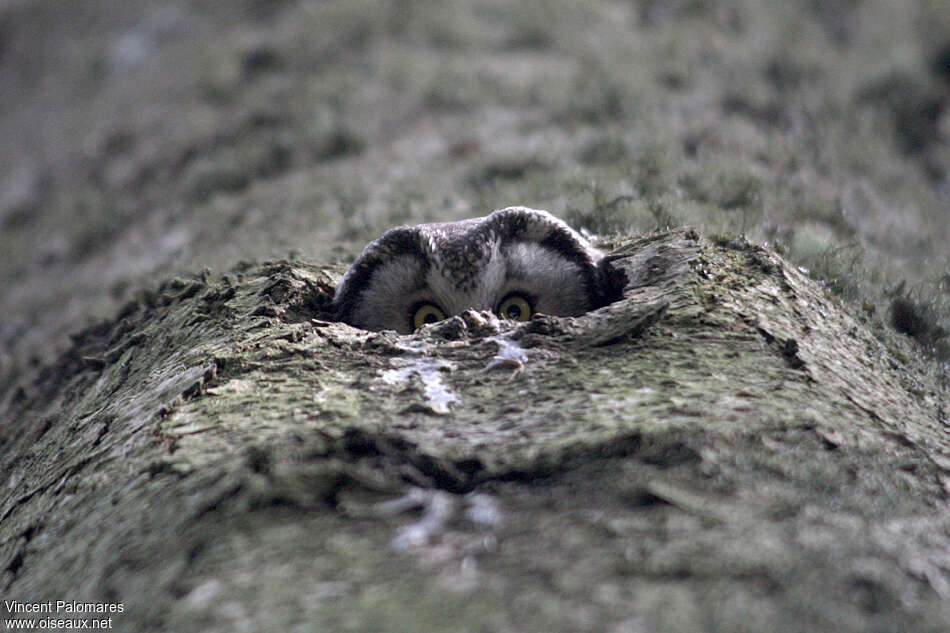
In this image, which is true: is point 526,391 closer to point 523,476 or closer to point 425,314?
point 523,476

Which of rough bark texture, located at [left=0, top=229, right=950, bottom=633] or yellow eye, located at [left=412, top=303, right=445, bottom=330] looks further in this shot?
yellow eye, located at [left=412, top=303, right=445, bottom=330]

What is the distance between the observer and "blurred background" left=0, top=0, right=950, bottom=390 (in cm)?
520

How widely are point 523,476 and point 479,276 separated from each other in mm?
1408

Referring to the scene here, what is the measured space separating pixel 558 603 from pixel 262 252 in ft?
12.4

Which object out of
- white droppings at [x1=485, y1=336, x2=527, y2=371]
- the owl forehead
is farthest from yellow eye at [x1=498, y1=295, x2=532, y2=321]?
white droppings at [x1=485, y1=336, x2=527, y2=371]

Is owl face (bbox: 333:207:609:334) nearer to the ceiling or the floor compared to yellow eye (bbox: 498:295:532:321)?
nearer to the ceiling

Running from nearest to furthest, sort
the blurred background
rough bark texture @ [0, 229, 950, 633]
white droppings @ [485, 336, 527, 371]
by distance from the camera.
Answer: rough bark texture @ [0, 229, 950, 633] < white droppings @ [485, 336, 527, 371] < the blurred background

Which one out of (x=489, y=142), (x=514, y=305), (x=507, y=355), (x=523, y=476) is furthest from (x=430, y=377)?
(x=489, y=142)

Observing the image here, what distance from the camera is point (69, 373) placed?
470cm

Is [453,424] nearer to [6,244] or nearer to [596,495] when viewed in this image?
[596,495]

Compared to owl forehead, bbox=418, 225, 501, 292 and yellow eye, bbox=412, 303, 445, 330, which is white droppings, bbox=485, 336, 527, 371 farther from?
yellow eye, bbox=412, 303, 445, 330

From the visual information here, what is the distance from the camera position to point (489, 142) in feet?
23.5

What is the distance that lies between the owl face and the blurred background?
710 mm

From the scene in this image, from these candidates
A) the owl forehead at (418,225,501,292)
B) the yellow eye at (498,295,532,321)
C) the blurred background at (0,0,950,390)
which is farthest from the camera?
the blurred background at (0,0,950,390)
